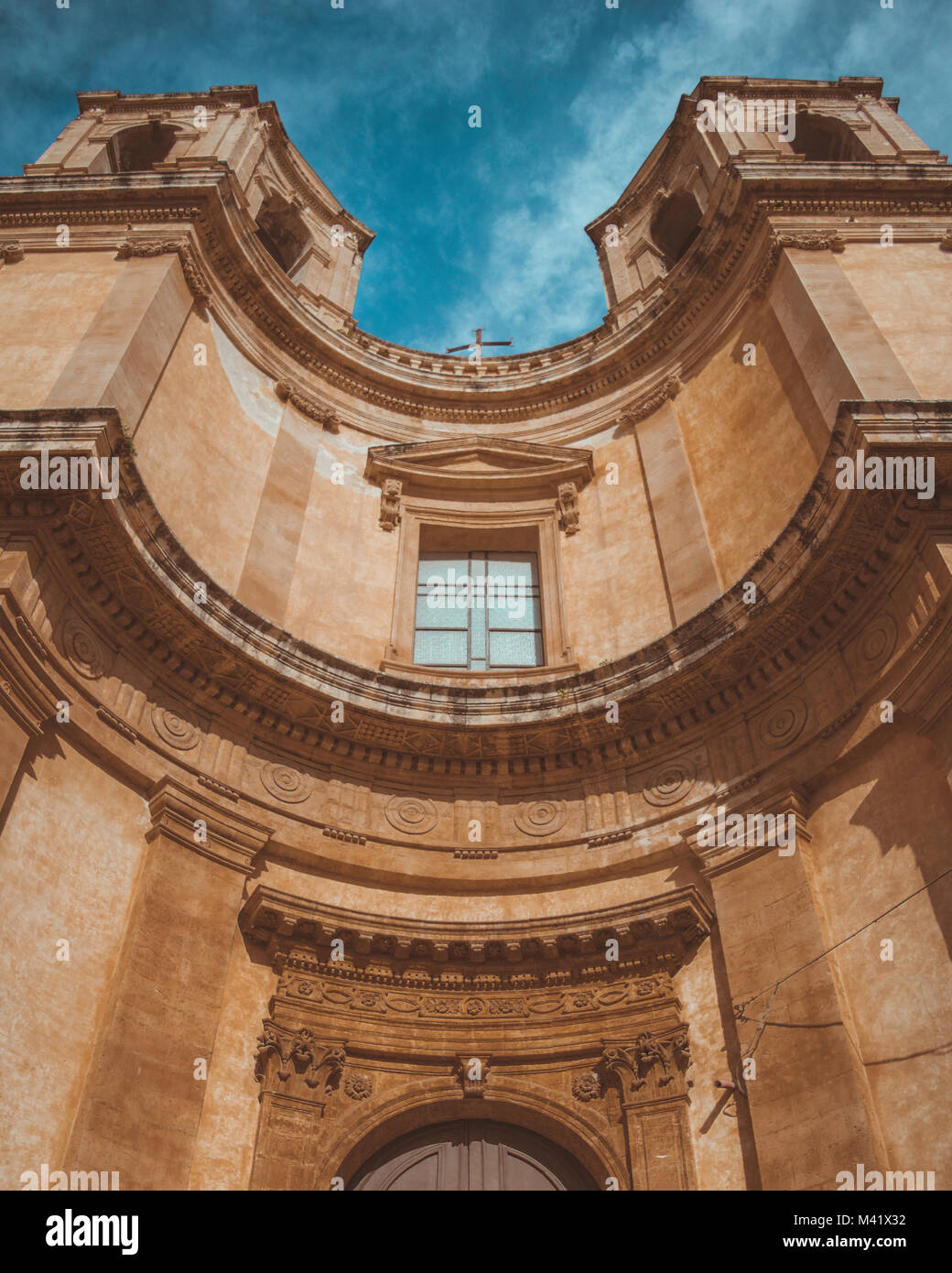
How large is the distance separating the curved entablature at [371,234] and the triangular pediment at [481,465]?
3.35 ft

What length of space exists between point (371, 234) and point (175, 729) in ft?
58.8

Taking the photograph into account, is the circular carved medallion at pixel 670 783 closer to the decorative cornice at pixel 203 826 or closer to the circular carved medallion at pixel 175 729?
the decorative cornice at pixel 203 826

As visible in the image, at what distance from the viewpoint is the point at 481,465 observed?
62.9ft

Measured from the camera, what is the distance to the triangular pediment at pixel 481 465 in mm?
18516

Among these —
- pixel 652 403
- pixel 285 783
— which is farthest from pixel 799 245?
pixel 285 783

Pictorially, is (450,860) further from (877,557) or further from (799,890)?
(877,557)

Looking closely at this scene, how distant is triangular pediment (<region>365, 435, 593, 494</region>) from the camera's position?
1852cm

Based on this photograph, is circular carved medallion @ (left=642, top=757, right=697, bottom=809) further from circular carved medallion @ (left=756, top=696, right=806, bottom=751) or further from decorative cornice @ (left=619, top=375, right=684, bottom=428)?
decorative cornice @ (left=619, top=375, right=684, bottom=428)

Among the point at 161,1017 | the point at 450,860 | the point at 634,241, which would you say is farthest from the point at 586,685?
the point at 634,241

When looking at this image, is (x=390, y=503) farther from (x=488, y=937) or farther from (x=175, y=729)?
(x=488, y=937)

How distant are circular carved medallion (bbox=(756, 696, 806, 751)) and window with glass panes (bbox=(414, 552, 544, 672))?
4797mm

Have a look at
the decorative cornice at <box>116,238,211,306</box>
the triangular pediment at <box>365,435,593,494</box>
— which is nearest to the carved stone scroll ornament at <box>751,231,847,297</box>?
the triangular pediment at <box>365,435,593,494</box>

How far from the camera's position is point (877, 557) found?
11.2m
